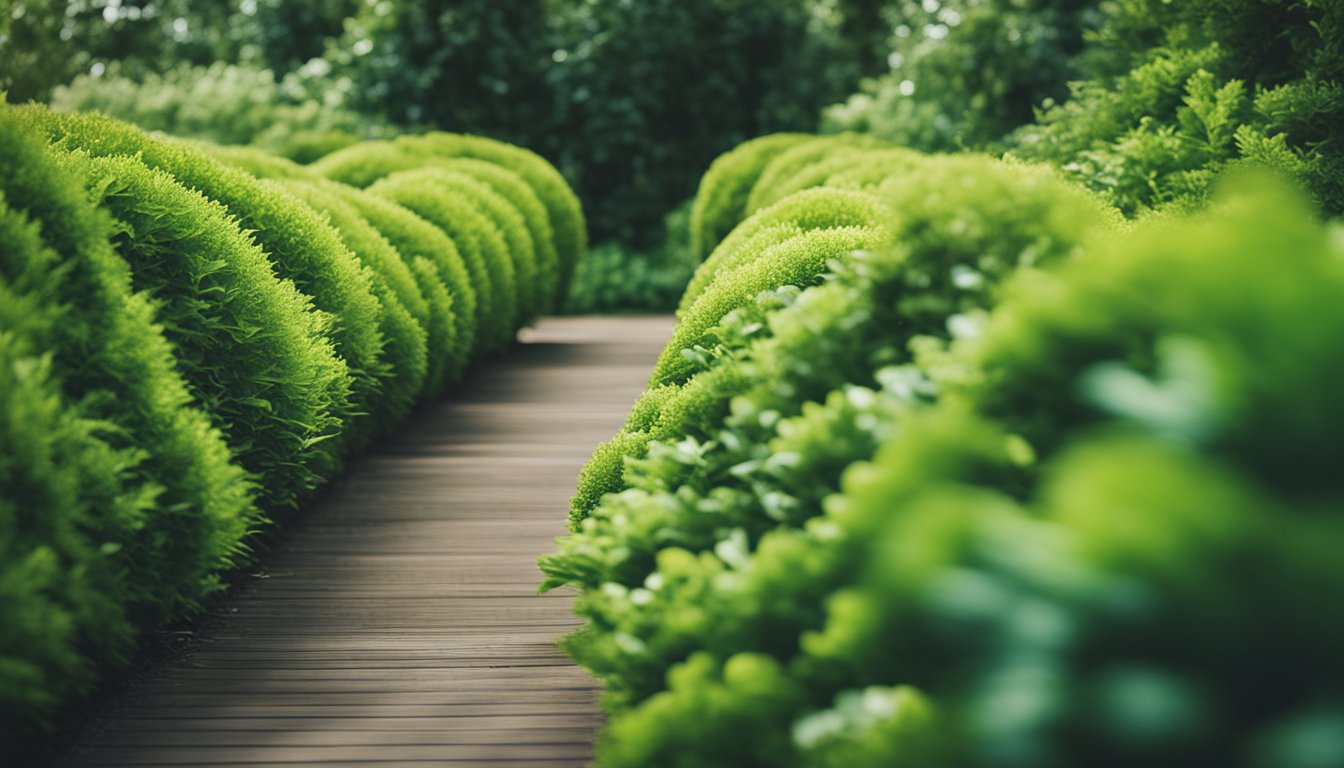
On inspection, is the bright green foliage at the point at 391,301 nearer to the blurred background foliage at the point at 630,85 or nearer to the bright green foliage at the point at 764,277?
the bright green foliage at the point at 764,277

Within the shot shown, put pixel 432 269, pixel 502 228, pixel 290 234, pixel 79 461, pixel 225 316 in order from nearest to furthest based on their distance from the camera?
pixel 79 461 → pixel 225 316 → pixel 290 234 → pixel 432 269 → pixel 502 228

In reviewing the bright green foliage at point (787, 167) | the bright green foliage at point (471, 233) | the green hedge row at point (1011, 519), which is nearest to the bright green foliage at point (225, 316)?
the green hedge row at point (1011, 519)

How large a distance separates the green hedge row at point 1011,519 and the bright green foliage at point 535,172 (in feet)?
33.5

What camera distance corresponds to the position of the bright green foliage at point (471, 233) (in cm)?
905

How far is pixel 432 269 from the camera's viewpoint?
7.76 m

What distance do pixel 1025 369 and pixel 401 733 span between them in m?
2.24

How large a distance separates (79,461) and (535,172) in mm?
10487

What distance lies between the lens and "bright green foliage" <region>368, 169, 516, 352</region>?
9055 mm

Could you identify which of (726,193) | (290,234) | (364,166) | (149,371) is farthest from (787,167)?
(149,371)

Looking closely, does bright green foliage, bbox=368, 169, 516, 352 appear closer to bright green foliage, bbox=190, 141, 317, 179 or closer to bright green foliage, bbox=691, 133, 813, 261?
bright green foliage, bbox=190, 141, 317, 179

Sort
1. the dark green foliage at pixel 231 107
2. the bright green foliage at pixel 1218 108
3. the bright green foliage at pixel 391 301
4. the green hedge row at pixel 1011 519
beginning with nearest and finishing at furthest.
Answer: the green hedge row at pixel 1011 519 < the bright green foliage at pixel 1218 108 < the bright green foliage at pixel 391 301 < the dark green foliage at pixel 231 107

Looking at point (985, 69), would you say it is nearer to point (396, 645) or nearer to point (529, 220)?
point (529, 220)

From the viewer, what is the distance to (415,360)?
6.96 metres

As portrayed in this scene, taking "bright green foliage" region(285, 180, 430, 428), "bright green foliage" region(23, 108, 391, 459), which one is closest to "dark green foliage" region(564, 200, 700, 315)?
"bright green foliage" region(285, 180, 430, 428)
